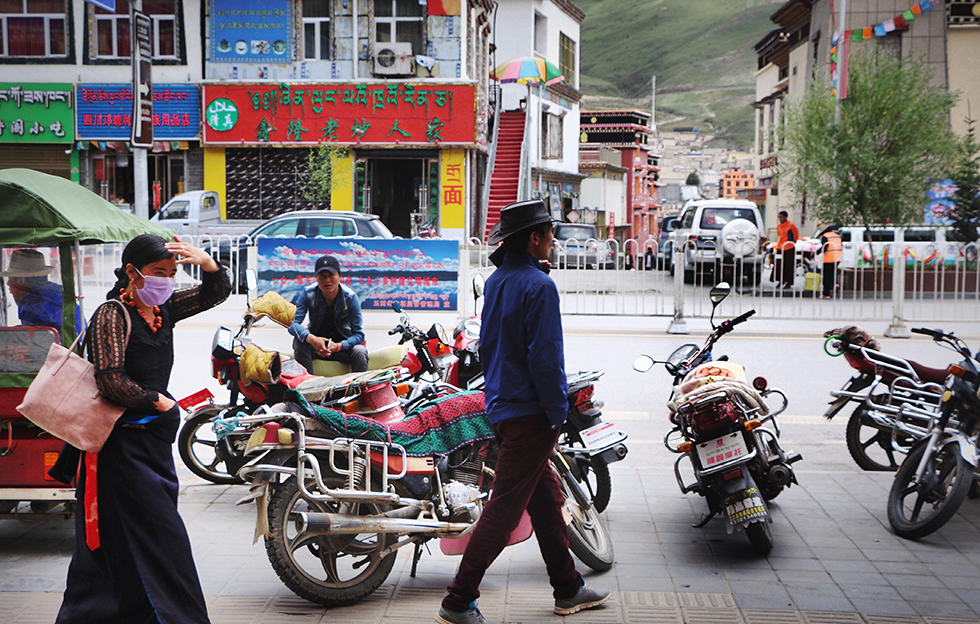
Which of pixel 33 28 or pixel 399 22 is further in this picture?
pixel 33 28

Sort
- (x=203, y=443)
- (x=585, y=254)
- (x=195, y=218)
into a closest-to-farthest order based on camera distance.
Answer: (x=203, y=443), (x=585, y=254), (x=195, y=218)

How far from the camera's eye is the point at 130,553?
11.7ft

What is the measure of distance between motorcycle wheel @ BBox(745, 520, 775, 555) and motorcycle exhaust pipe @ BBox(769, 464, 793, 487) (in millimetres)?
270

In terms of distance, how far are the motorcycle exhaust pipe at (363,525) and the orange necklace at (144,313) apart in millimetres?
1070

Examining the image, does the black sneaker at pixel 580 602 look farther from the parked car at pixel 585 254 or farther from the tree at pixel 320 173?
the tree at pixel 320 173

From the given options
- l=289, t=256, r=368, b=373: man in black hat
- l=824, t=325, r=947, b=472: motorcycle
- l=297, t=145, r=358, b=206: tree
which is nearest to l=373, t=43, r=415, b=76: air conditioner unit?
l=297, t=145, r=358, b=206: tree

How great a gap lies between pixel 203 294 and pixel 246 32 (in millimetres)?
26431

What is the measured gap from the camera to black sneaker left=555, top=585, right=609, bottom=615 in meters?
4.32

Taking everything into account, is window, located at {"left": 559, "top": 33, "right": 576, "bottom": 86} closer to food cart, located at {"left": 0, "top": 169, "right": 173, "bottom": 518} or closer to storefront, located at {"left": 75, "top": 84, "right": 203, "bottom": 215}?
storefront, located at {"left": 75, "top": 84, "right": 203, "bottom": 215}

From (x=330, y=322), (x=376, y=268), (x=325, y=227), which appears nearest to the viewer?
(x=330, y=322)

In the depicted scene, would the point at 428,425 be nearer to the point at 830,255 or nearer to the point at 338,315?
the point at 338,315

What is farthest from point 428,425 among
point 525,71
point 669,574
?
point 525,71

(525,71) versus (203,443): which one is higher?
(525,71)

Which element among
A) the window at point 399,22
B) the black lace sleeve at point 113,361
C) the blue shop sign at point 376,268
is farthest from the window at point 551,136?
the black lace sleeve at point 113,361
